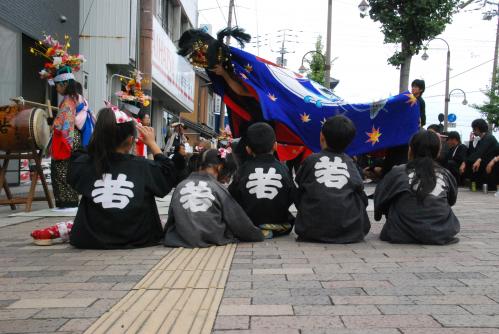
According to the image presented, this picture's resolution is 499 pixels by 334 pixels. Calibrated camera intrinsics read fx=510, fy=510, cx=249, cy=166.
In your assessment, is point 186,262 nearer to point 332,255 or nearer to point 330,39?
point 332,255

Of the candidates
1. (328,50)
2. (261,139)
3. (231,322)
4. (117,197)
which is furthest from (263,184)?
(328,50)

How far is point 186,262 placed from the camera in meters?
3.75

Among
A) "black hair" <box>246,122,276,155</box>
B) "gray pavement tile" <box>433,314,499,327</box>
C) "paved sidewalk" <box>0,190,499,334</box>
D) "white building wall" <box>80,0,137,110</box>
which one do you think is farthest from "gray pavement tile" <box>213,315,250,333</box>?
"white building wall" <box>80,0,137,110</box>

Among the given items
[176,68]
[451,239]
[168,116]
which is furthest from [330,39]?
[451,239]

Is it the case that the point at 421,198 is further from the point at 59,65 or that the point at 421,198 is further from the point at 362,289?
the point at 59,65

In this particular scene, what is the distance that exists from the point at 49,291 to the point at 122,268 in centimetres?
68

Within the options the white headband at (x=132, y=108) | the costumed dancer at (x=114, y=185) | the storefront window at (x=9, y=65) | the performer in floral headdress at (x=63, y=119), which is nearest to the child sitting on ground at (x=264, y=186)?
the costumed dancer at (x=114, y=185)

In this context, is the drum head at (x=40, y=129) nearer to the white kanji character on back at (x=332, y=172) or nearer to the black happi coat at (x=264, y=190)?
the black happi coat at (x=264, y=190)

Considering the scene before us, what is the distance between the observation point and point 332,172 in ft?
15.1

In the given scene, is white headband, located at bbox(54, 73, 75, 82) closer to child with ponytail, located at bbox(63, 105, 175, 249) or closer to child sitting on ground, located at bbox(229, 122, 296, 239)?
child with ponytail, located at bbox(63, 105, 175, 249)

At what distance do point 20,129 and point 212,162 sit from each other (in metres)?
3.13

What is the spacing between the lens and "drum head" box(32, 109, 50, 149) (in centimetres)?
647

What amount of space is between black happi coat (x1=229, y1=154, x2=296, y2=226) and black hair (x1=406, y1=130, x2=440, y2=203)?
112 centimetres

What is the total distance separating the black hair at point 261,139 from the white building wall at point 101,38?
861cm
